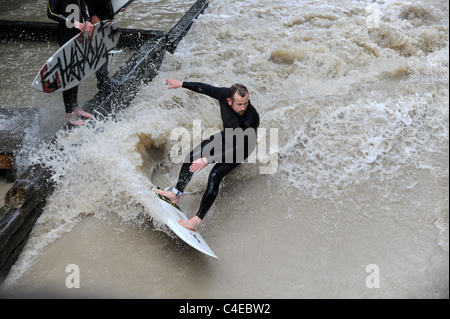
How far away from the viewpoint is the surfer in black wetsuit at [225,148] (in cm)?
349

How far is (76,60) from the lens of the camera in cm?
436

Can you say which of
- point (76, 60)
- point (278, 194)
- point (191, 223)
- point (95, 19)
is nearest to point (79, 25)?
point (76, 60)

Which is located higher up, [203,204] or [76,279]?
[203,204]

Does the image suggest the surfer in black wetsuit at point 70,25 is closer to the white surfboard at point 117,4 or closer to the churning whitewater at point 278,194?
the churning whitewater at point 278,194

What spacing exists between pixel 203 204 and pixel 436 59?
4.52 m

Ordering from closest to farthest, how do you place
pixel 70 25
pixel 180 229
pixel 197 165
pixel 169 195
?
pixel 180 229
pixel 197 165
pixel 169 195
pixel 70 25

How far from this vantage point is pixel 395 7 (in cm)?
806

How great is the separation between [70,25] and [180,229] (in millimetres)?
2404

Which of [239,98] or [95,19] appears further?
[95,19]

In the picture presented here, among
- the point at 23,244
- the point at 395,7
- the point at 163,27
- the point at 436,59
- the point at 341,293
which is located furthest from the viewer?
the point at 395,7

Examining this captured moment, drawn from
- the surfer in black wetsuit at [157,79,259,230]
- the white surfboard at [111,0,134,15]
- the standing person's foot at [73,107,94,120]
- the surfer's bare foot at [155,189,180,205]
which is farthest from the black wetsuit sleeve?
the white surfboard at [111,0,134,15]

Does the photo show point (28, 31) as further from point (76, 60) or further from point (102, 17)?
point (76, 60)
